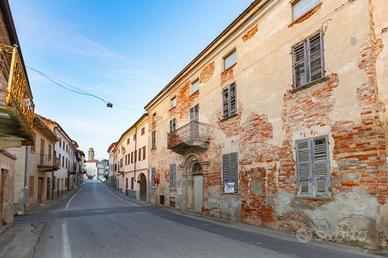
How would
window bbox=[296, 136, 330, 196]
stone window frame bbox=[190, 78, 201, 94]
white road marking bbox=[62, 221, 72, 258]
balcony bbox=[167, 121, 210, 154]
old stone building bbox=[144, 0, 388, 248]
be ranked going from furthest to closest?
1. stone window frame bbox=[190, 78, 201, 94]
2. balcony bbox=[167, 121, 210, 154]
3. window bbox=[296, 136, 330, 196]
4. old stone building bbox=[144, 0, 388, 248]
5. white road marking bbox=[62, 221, 72, 258]

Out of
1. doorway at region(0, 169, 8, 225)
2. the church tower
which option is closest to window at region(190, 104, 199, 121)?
doorway at region(0, 169, 8, 225)

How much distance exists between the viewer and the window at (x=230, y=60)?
15097 mm

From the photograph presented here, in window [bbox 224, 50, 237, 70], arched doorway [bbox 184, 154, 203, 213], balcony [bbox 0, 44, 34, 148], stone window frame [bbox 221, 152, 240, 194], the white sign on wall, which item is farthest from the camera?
arched doorway [bbox 184, 154, 203, 213]

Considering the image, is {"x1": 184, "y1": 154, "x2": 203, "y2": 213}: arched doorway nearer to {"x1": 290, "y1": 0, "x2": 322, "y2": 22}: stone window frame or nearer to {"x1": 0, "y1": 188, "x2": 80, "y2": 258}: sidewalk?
{"x1": 0, "y1": 188, "x2": 80, "y2": 258}: sidewalk

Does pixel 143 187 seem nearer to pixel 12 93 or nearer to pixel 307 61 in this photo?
pixel 307 61

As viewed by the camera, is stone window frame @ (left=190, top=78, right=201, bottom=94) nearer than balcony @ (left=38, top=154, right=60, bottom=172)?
Yes

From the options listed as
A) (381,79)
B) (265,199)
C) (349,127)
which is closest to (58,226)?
(265,199)

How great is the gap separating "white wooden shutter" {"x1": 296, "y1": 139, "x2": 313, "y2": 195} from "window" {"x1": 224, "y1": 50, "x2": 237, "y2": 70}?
19.8ft

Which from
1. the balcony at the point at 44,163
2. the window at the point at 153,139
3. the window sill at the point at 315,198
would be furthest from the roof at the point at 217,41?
the balcony at the point at 44,163

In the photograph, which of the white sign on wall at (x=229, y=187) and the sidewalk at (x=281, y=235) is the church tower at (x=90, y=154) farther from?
the white sign on wall at (x=229, y=187)

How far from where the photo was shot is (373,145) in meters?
8.12

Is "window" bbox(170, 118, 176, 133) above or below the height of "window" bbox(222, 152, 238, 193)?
above

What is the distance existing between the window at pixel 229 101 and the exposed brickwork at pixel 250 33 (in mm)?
2132

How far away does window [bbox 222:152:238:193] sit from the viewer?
554 inches
